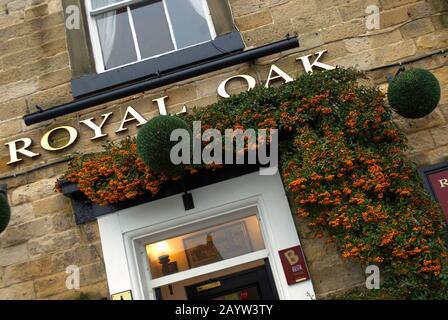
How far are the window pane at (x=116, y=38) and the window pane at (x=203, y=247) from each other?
7.09ft

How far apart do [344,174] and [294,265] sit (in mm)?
930

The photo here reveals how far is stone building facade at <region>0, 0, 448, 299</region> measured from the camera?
4277mm

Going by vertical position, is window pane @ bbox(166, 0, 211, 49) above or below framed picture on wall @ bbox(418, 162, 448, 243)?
above

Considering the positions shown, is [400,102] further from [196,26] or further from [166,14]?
[166,14]

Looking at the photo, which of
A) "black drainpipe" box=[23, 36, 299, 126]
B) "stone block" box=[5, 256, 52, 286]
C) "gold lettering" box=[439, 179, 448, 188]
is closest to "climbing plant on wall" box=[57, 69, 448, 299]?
"gold lettering" box=[439, 179, 448, 188]

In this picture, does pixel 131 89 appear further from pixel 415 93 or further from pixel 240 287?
pixel 415 93

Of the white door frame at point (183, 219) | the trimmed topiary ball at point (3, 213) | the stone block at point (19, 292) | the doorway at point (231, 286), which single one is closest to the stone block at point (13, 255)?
the stone block at point (19, 292)

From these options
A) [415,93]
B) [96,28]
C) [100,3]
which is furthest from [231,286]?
[100,3]

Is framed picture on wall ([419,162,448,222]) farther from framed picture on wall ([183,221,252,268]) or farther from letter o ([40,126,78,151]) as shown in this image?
letter o ([40,126,78,151])

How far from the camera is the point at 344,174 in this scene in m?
3.72

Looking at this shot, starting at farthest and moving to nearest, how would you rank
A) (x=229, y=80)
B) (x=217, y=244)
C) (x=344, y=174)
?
(x=229, y=80) < (x=217, y=244) < (x=344, y=174)

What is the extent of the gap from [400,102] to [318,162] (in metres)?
1.01
